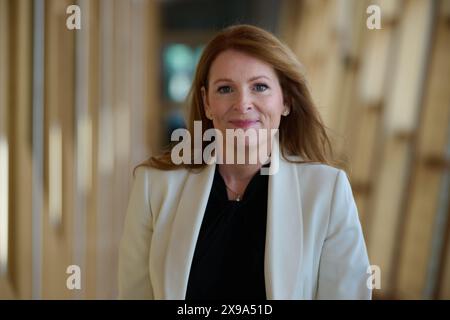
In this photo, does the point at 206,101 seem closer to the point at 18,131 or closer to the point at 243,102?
the point at 243,102

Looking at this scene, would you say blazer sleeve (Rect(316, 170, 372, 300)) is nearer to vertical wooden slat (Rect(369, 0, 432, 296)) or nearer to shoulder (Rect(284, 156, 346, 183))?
shoulder (Rect(284, 156, 346, 183))

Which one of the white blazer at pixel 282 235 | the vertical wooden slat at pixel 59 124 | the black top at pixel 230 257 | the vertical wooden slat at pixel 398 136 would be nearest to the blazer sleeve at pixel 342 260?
the white blazer at pixel 282 235

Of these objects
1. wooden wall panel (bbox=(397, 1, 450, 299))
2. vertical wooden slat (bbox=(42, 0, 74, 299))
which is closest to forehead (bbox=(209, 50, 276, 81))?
vertical wooden slat (bbox=(42, 0, 74, 299))

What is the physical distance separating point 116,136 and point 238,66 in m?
3.60

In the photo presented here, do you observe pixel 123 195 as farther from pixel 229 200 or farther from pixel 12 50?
pixel 229 200

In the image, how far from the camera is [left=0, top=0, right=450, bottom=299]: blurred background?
83.0 inches

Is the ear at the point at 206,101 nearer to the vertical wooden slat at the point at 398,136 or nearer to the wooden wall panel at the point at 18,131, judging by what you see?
the wooden wall panel at the point at 18,131

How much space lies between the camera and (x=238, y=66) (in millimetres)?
1270

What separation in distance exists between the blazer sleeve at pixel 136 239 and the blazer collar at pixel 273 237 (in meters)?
0.09

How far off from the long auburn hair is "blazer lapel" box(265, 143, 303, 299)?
0.08 m

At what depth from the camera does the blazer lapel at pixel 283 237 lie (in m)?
1.25

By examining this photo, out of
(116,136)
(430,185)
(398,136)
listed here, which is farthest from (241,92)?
(398,136)

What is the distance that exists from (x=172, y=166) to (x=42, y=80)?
1.14 m

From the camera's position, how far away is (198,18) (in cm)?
1496
